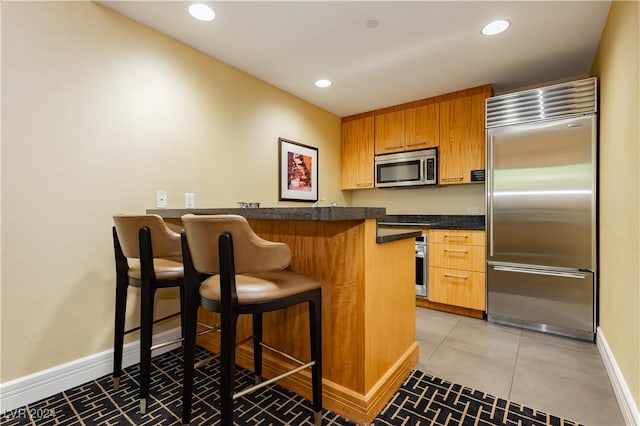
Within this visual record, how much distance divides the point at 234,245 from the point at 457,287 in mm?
2636

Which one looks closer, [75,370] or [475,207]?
[75,370]

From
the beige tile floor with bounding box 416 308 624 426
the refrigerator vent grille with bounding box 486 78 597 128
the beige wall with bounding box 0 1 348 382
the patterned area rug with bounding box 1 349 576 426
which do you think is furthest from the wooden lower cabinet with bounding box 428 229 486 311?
the beige wall with bounding box 0 1 348 382

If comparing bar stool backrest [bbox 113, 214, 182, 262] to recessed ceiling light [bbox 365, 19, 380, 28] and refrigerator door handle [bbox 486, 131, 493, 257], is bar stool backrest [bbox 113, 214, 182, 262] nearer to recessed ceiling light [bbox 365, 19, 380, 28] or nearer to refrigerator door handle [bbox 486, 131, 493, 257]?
recessed ceiling light [bbox 365, 19, 380, 28]

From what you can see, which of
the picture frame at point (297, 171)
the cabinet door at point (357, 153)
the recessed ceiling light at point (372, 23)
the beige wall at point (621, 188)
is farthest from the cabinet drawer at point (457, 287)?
the recessed ceiling light at point (372, 23)

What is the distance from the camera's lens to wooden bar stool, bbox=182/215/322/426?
1.11m

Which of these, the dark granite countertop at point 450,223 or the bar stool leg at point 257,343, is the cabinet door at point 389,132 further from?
the bar stool leg at point 257,343

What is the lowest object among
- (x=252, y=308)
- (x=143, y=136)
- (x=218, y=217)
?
(x=252, y=308)

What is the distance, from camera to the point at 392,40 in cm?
236

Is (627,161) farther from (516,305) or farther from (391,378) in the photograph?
(391,378)

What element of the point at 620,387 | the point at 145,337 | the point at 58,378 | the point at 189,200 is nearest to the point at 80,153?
the point at 189,200

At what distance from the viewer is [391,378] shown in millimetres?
1672

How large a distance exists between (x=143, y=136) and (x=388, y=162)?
2.76 m

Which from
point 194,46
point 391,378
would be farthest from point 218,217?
point 194,46

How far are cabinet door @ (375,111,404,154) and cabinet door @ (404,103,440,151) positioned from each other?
67 millimetres
